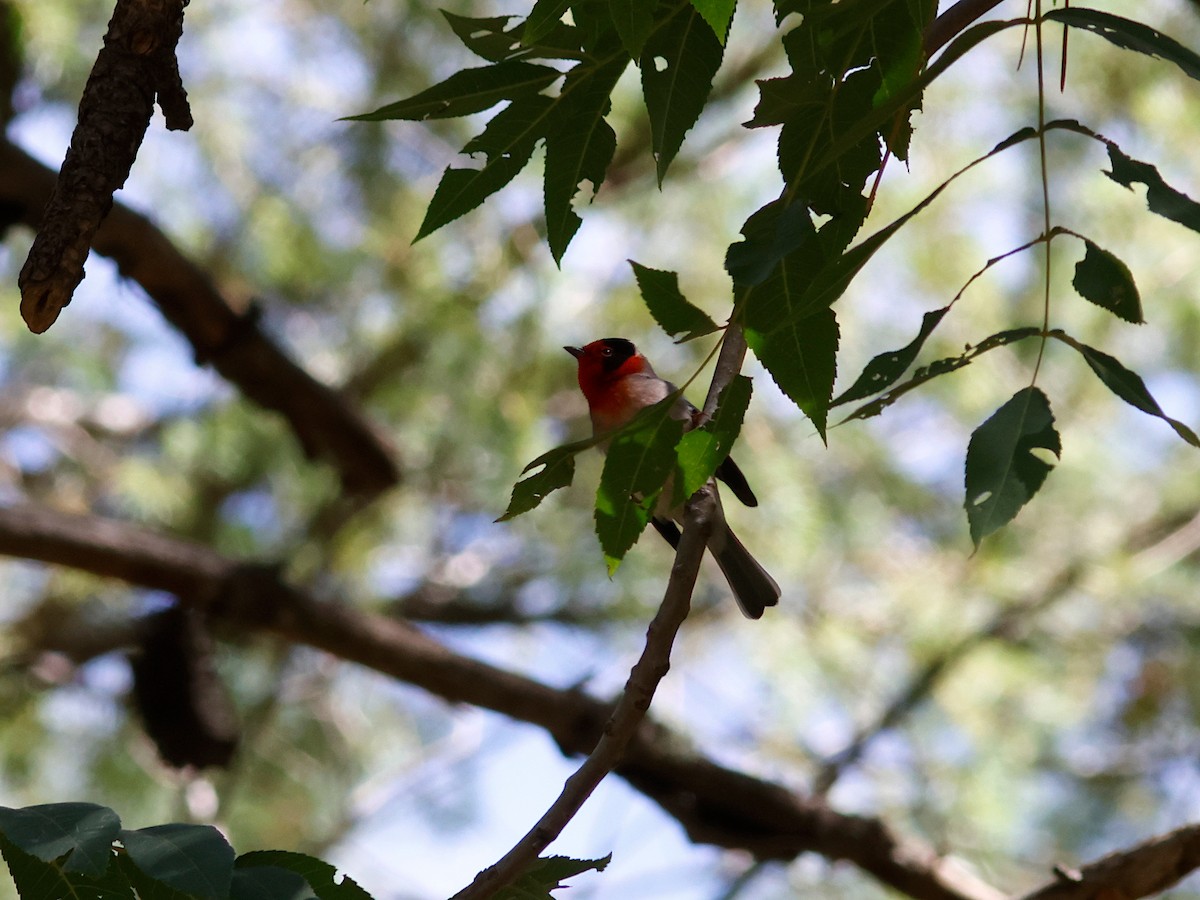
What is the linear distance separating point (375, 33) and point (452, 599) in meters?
2.37

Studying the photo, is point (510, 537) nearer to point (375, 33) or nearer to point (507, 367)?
point (507, 367)

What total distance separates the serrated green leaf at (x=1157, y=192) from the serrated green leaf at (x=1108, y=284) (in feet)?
0.26

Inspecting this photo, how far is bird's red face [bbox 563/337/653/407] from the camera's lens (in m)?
3.36

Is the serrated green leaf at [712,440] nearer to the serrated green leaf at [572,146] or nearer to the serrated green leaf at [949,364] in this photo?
the serrated green leaf at [949,364]

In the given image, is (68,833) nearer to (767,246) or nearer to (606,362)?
(767,246)

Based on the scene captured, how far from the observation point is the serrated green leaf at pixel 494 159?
1.51m

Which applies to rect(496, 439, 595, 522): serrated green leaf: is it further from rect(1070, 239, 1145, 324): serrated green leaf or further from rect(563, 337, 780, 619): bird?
rect(563, 337, 780, 619): bird

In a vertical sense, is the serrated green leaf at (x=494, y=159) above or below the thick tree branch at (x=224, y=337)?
below

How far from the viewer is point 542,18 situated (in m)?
1.29

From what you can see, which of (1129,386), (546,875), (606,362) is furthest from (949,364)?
(606,362)

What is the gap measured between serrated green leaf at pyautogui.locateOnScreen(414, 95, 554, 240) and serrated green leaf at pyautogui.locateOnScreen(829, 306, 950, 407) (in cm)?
47

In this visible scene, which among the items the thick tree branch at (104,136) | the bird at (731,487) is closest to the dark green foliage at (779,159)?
the thick tree branch at (104,136)

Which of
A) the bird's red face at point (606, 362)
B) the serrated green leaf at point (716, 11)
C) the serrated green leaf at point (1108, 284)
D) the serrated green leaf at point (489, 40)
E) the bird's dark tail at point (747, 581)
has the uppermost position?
the bird's red face at point (606, 362)

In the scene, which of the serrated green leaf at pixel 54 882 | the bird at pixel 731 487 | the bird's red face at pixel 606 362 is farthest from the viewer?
the bird's red face at pixel 606 362
